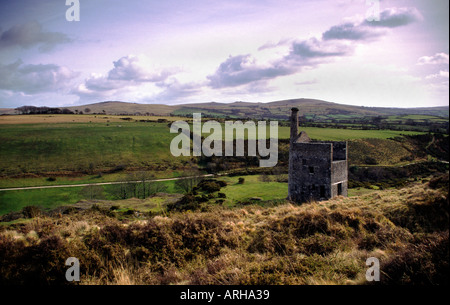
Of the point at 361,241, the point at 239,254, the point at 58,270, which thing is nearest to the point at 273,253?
the point at 239,254

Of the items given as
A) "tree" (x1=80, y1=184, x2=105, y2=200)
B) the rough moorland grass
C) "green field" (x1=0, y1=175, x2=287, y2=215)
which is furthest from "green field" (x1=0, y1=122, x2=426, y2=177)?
"tree" (x1=80, y1=184, x2=105, y2=200)

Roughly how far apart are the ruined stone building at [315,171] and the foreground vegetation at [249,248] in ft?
41.0

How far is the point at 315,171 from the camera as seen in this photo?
76.5 ft

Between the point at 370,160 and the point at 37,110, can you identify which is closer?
the point at 370,160

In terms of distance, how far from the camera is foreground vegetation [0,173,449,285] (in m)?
6.03

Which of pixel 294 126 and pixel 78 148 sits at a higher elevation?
pixel 294 126

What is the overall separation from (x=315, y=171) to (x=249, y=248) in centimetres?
1610

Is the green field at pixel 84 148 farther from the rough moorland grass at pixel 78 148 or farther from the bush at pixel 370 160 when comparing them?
the bush at pixel 370 160

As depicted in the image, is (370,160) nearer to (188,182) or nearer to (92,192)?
(188,182)

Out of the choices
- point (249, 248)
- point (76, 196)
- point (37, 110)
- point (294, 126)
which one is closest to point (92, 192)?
point (76, 196)

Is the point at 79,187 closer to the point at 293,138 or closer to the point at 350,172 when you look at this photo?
the point at 293,138

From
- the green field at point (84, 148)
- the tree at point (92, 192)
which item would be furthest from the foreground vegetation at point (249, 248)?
the green field at point (84, 148)

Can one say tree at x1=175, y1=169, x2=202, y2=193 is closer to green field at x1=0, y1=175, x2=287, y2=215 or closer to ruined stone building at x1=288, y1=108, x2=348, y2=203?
green field at x1=0, y1=175, x2=287, y2=215
